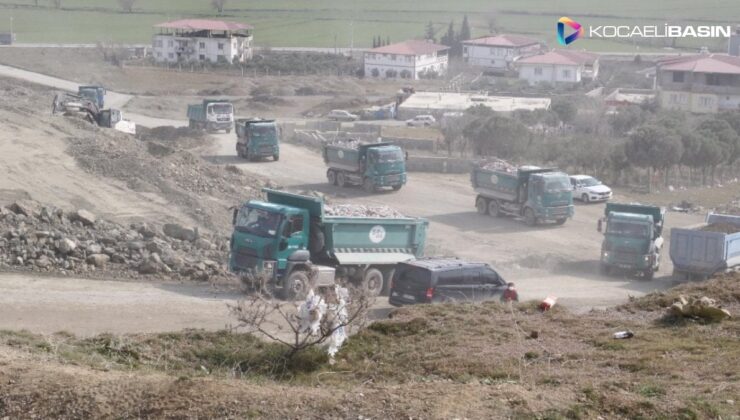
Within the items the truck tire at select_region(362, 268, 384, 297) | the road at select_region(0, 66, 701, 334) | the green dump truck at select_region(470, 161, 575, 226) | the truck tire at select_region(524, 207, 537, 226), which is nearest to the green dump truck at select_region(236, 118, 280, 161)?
the road at select_region(0, 66, 701, 334)

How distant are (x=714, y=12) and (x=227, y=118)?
95327mm

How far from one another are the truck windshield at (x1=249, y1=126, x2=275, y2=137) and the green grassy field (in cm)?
6421

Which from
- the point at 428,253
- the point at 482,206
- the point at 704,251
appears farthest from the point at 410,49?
the point at 704,251

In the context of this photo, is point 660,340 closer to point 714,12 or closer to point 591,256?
point 591,256

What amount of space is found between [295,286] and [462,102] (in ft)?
163

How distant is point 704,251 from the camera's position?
81.6ft

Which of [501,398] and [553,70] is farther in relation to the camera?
[553,70]

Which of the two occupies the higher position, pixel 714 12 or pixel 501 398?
pixel 714 12

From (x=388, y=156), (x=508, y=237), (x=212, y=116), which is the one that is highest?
Result: (x=212, y=116)

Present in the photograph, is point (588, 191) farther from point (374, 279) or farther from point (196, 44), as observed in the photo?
point (196, 44)

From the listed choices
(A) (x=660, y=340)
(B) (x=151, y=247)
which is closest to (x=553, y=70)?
(B) (x=151, y=247)

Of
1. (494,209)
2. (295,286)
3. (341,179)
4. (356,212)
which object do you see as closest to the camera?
(295,286)

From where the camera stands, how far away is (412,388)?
10711mm

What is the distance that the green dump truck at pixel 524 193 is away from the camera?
31312 mm
